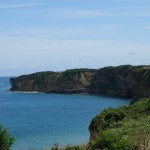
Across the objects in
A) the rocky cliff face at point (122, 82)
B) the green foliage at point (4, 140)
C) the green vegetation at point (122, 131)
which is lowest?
the green vegetation at point (122, 131)

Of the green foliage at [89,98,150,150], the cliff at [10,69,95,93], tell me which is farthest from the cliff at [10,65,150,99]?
the green foliage at [89,98,150,150]

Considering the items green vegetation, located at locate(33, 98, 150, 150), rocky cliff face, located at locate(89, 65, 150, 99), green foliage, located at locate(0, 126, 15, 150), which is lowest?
green vegetation, located at locate(33, 98, 150, 150)

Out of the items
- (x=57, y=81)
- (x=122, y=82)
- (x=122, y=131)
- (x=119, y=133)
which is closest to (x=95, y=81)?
(x=122, y=82)

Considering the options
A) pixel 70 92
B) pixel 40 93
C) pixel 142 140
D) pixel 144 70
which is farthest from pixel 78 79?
pixel 142 140

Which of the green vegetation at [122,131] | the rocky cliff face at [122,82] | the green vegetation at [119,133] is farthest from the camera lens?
the rocky cliff face at [122,82]

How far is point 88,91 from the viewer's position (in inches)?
5266

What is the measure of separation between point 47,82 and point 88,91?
739 inches

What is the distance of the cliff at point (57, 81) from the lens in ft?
453

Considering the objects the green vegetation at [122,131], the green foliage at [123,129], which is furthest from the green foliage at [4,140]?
the green foliage at [123,129]

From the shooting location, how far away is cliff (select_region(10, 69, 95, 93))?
13809 cm

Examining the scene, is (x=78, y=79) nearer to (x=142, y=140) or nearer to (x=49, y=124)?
(x=49, y=124)

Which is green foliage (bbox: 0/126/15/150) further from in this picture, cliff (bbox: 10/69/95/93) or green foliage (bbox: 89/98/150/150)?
cliff (bbox: 10/69/95/93)

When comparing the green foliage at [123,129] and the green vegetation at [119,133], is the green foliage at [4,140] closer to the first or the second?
the green vegetation at [119,133]

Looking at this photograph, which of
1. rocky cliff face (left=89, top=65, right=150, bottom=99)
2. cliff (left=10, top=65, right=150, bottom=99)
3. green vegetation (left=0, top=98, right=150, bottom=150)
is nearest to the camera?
green vegetation (left=0, top=98, right=150, bottom=150)
